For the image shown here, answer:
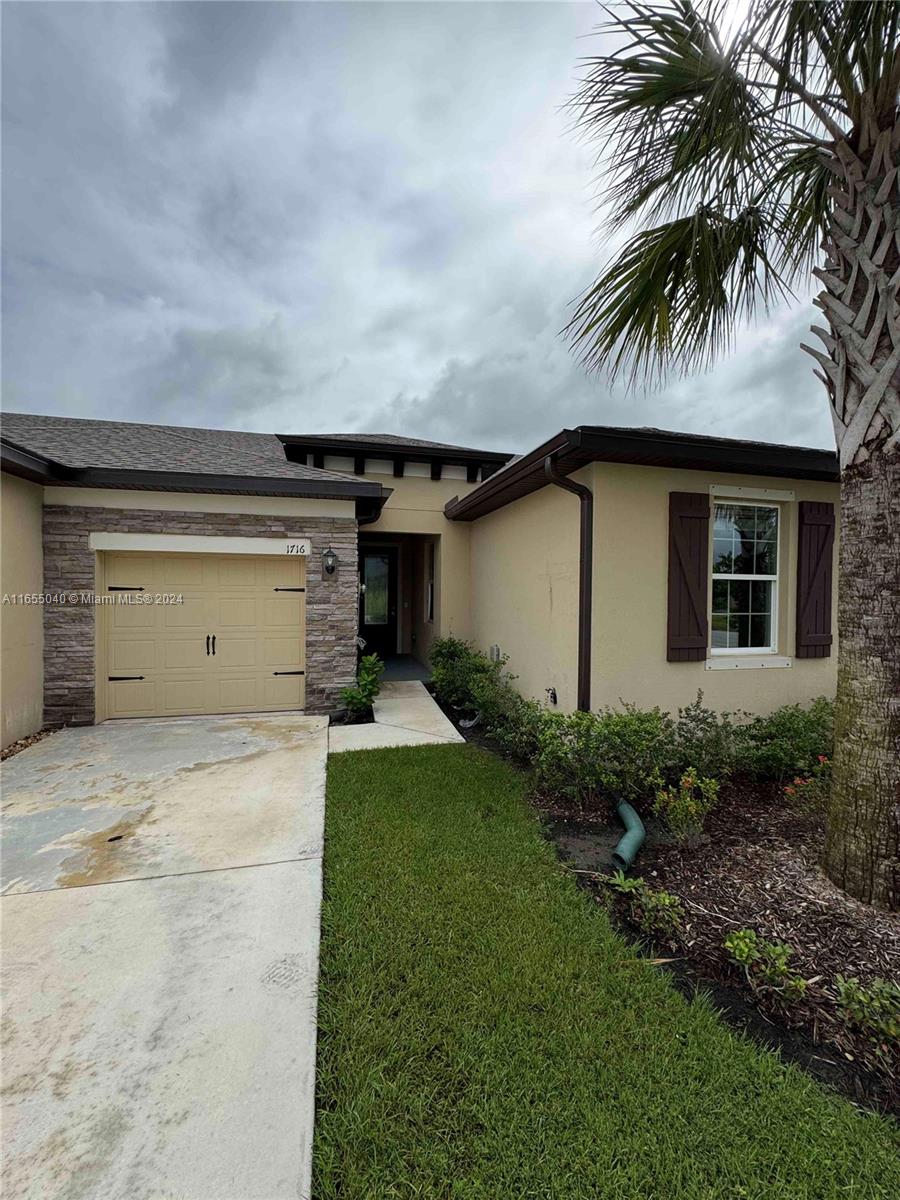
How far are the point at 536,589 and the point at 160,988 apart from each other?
17.1 feet

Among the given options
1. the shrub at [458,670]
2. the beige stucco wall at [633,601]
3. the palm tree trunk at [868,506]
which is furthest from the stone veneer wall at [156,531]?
the palm tree trunk at [868,506]

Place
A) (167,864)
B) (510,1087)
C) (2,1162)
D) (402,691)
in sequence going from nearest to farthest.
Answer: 1. (2,1162)
2. (510,1087)
3. (167,864)
4. (402,691)

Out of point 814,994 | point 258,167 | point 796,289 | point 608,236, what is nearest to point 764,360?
point 796,289

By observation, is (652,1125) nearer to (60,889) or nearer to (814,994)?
(814,994)

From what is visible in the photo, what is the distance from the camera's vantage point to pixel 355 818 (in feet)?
13.3

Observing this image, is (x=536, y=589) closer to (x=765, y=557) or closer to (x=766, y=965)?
(x=765, y=557)

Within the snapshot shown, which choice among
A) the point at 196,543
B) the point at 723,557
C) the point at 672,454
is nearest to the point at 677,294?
the point at 672,454

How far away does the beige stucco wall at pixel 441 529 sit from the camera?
10125 mm

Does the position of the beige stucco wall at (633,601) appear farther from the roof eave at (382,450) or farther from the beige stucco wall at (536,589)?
the roof eave at (382,450)

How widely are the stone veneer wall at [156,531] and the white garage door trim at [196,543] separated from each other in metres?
0.07

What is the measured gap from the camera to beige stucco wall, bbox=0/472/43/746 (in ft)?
18.8

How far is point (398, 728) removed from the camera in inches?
269

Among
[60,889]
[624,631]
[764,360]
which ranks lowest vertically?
[60,889]

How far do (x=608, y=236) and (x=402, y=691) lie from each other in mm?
7278
